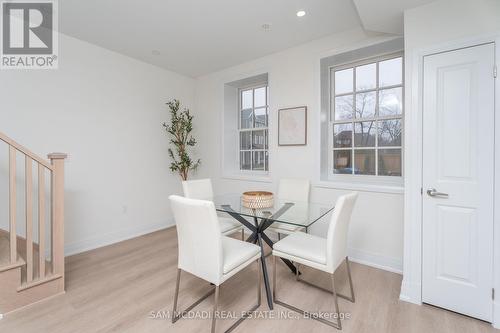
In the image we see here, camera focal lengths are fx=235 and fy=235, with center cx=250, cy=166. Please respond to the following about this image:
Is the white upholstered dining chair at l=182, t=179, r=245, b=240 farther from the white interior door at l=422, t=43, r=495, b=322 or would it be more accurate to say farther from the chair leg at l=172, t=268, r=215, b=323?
the white interior door at l=422, t=43, r=495, b=322

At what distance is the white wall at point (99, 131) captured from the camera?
269 centimetres

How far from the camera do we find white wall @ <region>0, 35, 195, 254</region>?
2686 mm

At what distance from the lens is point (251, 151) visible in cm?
411

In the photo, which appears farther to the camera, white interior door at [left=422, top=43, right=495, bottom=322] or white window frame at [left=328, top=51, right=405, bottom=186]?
white window frame at [left=328, top=51, right=405, bottom=186]

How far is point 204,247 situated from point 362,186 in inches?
77.9

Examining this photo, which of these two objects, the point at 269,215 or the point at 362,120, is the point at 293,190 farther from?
the point at 362,120

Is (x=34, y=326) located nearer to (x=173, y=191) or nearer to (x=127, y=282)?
(x=127, y=282)

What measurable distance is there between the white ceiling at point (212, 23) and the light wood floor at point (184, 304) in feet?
8.22

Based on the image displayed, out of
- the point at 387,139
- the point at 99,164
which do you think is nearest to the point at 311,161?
the point at 387,139

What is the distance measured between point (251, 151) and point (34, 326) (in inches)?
126

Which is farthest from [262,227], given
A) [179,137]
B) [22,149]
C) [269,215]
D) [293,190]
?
[179,137]

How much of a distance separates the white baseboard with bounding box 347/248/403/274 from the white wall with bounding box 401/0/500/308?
507 mm

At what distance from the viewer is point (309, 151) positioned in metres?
3.10

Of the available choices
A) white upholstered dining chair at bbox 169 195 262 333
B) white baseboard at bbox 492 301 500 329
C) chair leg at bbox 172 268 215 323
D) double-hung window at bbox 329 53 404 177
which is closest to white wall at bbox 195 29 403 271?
double-hung window at bbox 329 53 404 177
